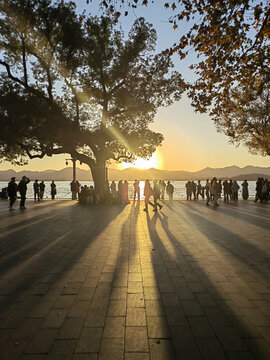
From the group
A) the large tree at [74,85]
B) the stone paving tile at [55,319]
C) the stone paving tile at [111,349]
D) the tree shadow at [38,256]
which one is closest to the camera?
the stone paving tile at [111,349]

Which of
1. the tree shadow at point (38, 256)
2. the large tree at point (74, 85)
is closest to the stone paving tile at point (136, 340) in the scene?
the tree shadow at point (38, 256)

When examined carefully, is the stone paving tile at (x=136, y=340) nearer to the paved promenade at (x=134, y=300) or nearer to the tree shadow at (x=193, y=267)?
the paved promenade at (x=134, y=300)

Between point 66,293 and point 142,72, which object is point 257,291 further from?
point 142,72

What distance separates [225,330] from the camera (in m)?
2.76

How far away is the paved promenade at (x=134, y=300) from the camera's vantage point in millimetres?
2494

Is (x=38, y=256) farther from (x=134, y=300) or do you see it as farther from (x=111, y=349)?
(x=111, y=349)

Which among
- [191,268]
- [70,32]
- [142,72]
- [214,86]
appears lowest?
[191,268]

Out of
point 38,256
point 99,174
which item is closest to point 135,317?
point 38,256

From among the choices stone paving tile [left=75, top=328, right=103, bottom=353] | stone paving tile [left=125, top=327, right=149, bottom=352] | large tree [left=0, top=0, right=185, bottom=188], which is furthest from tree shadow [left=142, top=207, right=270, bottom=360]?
large tree [left=0, top=0, right=185, bottom=188]

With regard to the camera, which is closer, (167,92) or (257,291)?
(257,291)

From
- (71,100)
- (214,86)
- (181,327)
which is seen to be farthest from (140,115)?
(181,327)

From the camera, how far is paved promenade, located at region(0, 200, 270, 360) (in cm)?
249

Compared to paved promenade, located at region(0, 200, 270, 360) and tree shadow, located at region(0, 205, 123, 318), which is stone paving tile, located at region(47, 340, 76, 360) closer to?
paved promenade, located at region(0, 200, 270, 360)

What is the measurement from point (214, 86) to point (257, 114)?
2100cm
